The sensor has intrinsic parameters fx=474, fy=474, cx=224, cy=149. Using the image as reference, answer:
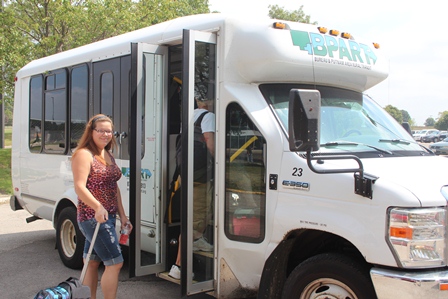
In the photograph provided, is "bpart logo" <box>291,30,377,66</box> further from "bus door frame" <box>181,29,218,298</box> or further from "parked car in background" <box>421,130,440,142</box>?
"parked car in background" <box>421,130,440,142</box>

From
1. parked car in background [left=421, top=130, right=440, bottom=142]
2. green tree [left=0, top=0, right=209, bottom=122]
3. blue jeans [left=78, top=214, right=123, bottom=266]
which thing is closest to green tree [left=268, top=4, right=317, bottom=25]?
green tree [left=0, top=0, right=209, bottom=122]

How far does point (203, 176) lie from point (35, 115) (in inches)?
151

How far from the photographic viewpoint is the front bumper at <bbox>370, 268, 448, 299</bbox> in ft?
9.60

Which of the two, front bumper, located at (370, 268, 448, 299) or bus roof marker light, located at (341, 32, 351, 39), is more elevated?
bus roof marker light, located at (341, 32, 351, 39)

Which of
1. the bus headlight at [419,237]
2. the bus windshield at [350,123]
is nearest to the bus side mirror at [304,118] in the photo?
the bus windshield at [350,123]

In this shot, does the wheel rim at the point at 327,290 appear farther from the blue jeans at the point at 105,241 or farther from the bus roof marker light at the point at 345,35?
the bus roof marker light at the point at 345,35

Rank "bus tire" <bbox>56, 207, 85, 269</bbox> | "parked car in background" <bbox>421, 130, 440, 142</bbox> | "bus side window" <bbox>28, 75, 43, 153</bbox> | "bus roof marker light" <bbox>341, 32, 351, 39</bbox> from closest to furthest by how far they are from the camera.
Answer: "bus roof marker light" <bbox>341, 32, 351, 39</bbox>, "bus tire" <bbox>56, 207, 85, 269</bbox>, "bus side window" <bbox>28, 75, 43, 153</bbox>, "parked car in background" <bbox>421, 130, 440, 142</bbox>

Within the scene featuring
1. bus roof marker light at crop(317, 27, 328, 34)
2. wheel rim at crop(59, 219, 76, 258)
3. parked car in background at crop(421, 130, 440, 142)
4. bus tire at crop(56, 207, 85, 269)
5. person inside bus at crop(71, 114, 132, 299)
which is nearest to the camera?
person inside bus at crop(71, 114, 132, 299)

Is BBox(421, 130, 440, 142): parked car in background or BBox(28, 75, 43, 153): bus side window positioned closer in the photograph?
BBox(28, 75, 43, 153): bus side window

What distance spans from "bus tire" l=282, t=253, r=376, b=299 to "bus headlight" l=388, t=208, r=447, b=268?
343 millimetres

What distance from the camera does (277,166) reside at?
3.72 metres

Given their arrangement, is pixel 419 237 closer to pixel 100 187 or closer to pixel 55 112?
pixel 100 187


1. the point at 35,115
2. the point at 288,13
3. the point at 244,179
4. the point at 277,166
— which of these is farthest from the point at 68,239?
the point at 288,13

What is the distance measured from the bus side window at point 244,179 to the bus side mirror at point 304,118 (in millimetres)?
712
